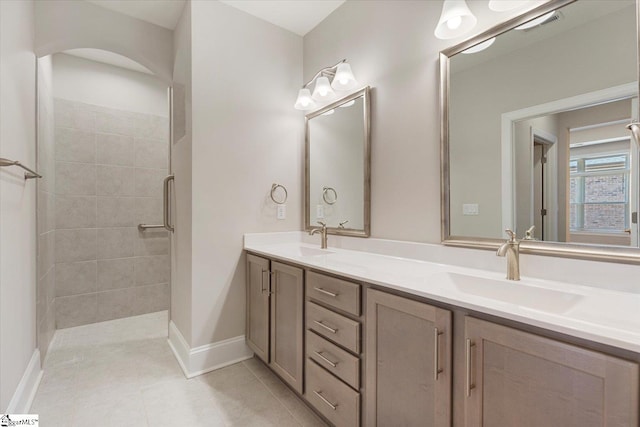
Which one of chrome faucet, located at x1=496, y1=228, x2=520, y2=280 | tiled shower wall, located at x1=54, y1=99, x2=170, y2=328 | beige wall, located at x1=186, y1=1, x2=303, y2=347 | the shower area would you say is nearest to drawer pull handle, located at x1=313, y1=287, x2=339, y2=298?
chrome faucet, located at x1=496, y1=228, x2=520, y2=280

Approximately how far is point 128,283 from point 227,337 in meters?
1.69

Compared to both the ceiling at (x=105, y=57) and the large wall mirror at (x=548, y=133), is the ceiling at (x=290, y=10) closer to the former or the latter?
the large wall mirror at (x=548, y=133)

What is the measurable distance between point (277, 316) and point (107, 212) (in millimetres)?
2397

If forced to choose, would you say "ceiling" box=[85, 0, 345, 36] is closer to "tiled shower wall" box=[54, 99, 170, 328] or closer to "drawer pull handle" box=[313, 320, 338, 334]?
"tiled shower wall" box=[54, 99, 170, 328]

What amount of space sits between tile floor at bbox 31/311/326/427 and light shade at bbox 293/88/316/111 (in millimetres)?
1997

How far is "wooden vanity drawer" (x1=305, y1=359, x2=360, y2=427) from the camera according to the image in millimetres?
1353

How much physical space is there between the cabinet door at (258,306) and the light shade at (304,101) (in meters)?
1.23

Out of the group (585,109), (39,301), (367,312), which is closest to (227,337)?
(39,301)

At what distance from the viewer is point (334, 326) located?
1467mm

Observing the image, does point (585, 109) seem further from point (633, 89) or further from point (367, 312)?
point (367, 312)

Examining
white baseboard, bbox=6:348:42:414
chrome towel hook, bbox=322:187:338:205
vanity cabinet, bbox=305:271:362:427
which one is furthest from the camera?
chrome towel hook, bbox=322:187:338:205

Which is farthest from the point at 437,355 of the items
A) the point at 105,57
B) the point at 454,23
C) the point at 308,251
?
the point at 105,57

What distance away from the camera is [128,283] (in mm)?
3312

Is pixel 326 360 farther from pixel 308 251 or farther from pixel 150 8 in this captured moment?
pixel 150 8
